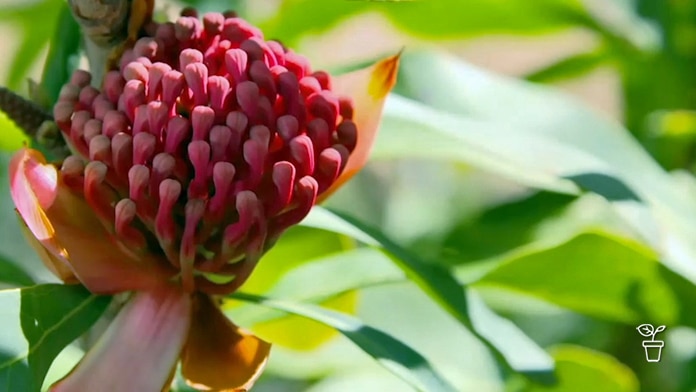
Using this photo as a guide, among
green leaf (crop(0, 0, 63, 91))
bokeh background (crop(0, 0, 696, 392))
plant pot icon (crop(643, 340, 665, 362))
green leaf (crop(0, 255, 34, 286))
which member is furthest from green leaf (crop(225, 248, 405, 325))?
green leaf (crop(0, 0, 63, 91))

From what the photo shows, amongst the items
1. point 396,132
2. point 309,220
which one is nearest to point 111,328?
point 309,220

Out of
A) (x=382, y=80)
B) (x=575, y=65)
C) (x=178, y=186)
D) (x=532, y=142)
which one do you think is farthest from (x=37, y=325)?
→ (x=575, y=65)

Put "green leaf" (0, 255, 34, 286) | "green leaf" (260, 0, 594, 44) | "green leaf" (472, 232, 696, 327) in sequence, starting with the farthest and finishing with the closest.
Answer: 1. "green leaf" (260, 0, 594, 44)
2. "green leaf" (472, 232, 696, 327)
3. "green leaf" (0, 255, 34, 286)

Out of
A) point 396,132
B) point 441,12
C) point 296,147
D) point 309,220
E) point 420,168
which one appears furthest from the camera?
point 420,168

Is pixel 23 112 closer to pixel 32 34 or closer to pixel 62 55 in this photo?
pixel 62 55

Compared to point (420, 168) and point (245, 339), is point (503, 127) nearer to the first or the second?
point (245, 339)

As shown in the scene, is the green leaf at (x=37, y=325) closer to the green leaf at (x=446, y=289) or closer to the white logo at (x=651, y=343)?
the green leaf at (x=446, y=289)

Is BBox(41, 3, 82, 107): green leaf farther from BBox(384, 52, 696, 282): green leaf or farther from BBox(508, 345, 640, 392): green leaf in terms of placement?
BBox(508, 345, 640, 392): green leaf
